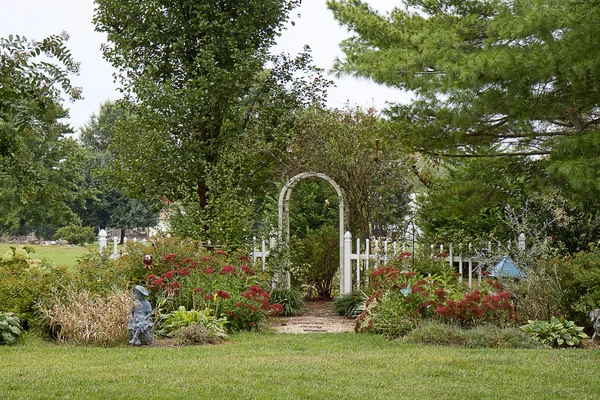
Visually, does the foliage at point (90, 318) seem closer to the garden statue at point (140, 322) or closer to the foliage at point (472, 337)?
the garden statue at point (140, 322)

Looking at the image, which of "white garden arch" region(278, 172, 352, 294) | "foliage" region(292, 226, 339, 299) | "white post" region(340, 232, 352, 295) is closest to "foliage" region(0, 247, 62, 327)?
"white garden arch" region(278, 172, 352, 294)

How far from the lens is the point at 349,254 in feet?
38.6

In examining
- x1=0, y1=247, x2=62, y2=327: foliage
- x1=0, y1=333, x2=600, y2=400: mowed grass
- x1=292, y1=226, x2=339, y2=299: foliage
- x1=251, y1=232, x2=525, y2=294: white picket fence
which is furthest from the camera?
x1=292, y1=226, x2=339, y2=299: foliage

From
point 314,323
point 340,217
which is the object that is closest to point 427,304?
point 314,323

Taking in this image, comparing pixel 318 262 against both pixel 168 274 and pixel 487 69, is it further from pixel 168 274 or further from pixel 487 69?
pixel 487 69

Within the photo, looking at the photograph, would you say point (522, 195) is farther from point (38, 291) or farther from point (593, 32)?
point (38, 291)

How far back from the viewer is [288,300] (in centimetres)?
1130

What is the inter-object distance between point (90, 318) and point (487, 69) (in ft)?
19.2

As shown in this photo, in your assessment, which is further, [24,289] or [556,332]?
[24,289]

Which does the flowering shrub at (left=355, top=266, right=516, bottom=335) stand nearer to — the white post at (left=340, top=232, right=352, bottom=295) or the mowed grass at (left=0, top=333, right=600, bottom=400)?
the mowed grass at (left=0, top=333, right=600, bottom=400)

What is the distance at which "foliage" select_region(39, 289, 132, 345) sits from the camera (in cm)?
782

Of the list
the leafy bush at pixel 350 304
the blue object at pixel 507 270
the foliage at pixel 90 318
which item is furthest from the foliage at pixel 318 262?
the foliage at pixel 90 318

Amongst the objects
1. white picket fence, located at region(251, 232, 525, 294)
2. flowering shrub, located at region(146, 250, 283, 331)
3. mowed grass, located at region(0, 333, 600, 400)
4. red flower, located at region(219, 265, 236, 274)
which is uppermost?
white picket fence, located at region(251, 232, 525, 294)

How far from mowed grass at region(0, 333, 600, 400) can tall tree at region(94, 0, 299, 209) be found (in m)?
6.04
